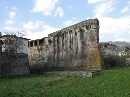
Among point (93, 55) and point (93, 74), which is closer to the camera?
point (93, 74)

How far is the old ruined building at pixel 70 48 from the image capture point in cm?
3091

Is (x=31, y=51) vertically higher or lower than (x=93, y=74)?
higher

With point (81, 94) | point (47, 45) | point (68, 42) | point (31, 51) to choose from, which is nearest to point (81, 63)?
point (68, 42)

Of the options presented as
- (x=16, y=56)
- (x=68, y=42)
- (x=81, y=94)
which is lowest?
(x=81, y=94)

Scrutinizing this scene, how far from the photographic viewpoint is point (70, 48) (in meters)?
35.1

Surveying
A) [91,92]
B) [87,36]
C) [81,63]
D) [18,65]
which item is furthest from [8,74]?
[91,92]

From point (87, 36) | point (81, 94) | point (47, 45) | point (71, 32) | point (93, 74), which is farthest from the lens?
point (47, 45)

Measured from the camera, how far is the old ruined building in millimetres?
30906

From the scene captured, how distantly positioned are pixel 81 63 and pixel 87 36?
436 cm

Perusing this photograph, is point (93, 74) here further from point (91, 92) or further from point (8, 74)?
point (8, 74)

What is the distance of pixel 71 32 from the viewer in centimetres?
3506

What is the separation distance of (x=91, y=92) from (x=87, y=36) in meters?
18.4

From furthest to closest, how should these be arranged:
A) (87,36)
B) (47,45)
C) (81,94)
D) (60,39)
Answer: (47,45), (60,39), (87,36), (81,94)

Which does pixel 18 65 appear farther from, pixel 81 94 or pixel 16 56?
pixel 81 94
